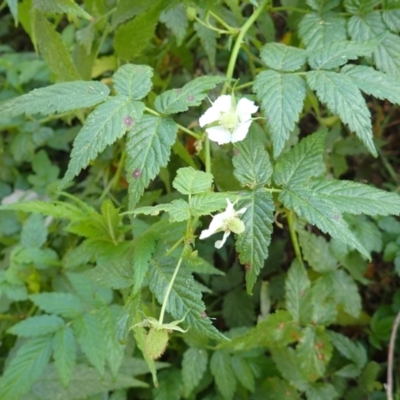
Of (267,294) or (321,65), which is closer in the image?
(321,65)

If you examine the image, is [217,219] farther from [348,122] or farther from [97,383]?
[97,383]

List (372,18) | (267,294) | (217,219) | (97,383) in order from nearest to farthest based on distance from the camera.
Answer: (217,219), (372,18), (97,383), (267,294)

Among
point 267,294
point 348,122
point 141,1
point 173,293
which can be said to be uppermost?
point 141,1

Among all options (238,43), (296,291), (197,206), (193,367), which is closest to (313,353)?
(296,291)

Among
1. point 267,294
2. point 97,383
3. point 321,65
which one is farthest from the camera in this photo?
point 267,294

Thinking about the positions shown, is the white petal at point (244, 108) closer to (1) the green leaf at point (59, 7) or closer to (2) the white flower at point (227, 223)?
(2) the white flower at point (227, 223)

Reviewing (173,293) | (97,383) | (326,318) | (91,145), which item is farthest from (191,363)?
(91,145)

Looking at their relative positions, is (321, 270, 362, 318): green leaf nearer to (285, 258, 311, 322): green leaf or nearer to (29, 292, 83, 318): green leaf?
(285, 258, 311, 322): green leaf

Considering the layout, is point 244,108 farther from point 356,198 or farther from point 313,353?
point 313,353

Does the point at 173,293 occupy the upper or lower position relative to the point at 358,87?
lower
